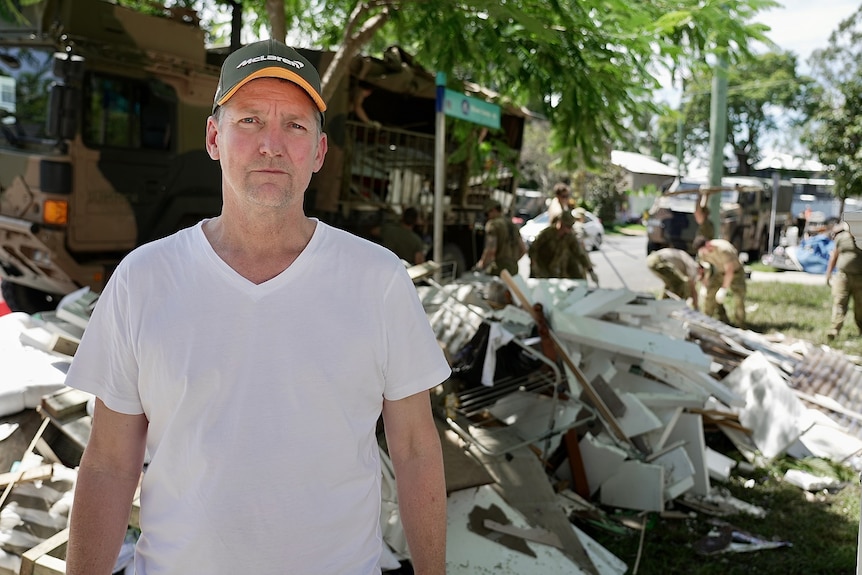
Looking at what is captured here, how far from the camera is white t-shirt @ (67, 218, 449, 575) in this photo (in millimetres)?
1641

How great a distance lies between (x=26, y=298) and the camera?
799 cm

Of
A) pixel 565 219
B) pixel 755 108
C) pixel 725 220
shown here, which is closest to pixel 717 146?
pixel 565 219

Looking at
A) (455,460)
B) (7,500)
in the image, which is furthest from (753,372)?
(7,500)

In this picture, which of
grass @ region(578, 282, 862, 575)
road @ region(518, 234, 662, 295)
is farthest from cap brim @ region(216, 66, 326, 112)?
road @ region(518, 234, 662, 295)

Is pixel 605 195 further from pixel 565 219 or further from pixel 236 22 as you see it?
pixel 236 22

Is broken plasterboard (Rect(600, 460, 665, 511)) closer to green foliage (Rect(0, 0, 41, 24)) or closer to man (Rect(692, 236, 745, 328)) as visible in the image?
green foliage (Rect(0, 0, 41, 24))

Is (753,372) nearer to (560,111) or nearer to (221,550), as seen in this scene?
(560,111)

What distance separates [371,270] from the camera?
1.75 meters

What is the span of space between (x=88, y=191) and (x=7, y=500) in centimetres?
437

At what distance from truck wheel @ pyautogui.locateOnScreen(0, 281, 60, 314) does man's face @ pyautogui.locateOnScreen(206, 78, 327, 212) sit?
272 inches

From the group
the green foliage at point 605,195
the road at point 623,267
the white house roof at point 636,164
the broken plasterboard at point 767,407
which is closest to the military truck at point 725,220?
the road at point 623,267

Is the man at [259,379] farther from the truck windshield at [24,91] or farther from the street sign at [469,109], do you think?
the truck windshield at [24,91]

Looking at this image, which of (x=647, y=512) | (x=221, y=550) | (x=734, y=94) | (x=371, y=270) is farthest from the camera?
(x=734, y=94)

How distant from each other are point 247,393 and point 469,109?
5.34 metres
